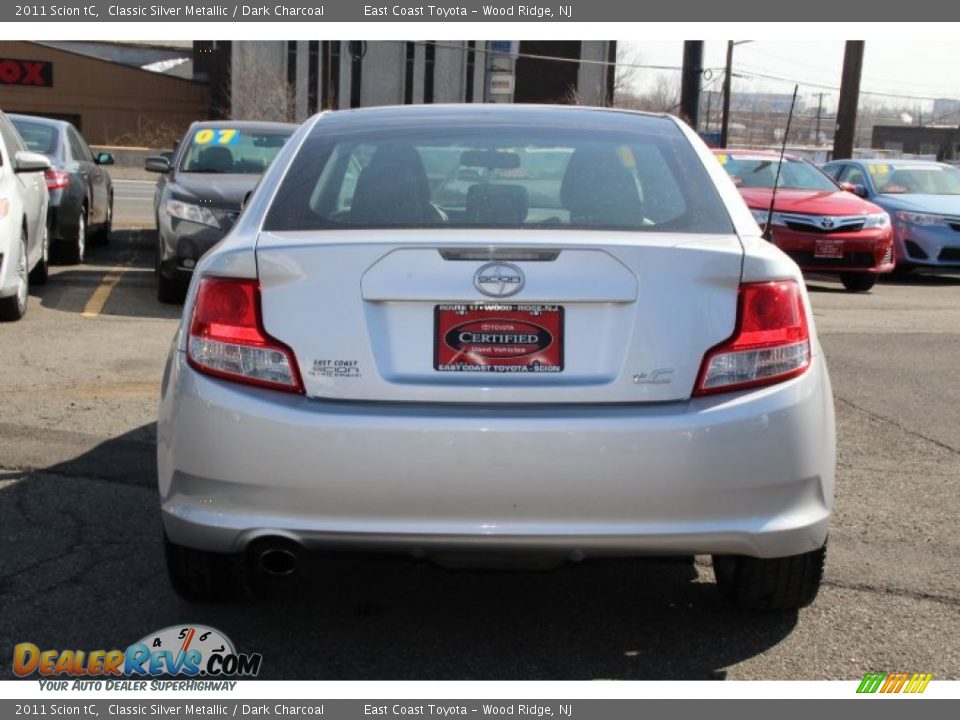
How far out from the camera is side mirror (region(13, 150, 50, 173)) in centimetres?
964

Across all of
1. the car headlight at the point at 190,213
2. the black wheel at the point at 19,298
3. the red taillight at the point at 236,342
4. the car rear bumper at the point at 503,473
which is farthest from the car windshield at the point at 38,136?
the car rear bumper at the point at 503,473

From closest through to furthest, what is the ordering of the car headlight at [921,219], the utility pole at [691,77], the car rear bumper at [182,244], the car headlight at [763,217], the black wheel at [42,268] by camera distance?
the car rear bumper at [182,244] → the black wheel at [42,268] → the car headlight at [763,217] → the car headlight at [921,219] → the utility pole at [691,77]

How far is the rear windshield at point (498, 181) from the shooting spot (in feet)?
12.3

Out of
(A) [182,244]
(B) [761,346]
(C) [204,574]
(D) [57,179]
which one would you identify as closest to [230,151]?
(D) [57,179]

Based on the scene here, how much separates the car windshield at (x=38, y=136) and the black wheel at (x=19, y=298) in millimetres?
3903

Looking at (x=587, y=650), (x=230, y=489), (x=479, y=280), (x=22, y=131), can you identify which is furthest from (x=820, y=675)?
(x=22, y=131)

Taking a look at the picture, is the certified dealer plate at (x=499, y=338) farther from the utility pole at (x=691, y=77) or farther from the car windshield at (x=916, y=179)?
the utility pole at (x=691, y=77)

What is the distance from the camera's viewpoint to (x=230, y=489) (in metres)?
3.41

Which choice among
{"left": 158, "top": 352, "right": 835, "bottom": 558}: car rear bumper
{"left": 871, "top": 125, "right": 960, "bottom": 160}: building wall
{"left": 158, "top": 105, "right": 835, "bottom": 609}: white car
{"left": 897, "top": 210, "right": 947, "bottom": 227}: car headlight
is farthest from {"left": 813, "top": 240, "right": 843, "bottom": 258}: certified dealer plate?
{"left": 871, "top": 125, "right": 960, "bottom": 160}: building wall

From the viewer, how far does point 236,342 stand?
345 centimetres

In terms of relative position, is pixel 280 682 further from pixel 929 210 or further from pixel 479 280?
pixel 929 210

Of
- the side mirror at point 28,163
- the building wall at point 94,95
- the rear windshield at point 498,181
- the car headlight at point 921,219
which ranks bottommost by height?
the building wall at point 94,95
